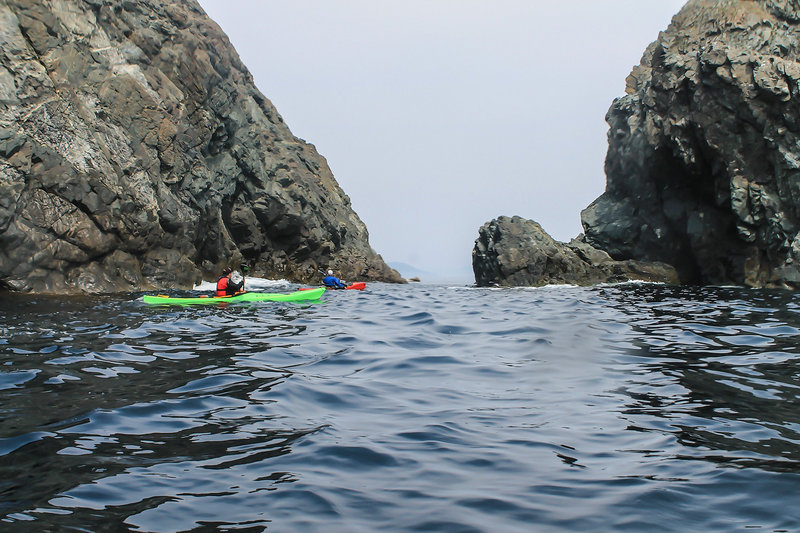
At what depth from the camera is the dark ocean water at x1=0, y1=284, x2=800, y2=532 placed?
10.6ft

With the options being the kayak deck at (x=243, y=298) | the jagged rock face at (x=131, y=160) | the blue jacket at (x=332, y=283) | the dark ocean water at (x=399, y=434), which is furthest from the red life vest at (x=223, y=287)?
the blue jacket at (x=332, y=283)

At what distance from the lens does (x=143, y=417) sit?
5.23 metres

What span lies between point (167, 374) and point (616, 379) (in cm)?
575

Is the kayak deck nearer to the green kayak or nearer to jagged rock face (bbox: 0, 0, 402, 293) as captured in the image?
the green kayak

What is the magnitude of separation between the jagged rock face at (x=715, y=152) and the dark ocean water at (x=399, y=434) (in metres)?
26.1

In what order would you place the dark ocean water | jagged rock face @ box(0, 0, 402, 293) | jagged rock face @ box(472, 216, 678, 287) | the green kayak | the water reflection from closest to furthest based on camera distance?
the dark ocean water → the water reflection → the green kayak → jagged rock face @ box(0, 0, 402, 293) → jagged rock face @ box(472, 216, 678, 287)

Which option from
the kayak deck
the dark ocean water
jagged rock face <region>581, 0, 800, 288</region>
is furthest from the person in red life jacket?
jagged rock face <region>581, 0, 800, 288</region>

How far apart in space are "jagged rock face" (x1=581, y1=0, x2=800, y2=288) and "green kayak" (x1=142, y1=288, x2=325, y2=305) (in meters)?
25.5

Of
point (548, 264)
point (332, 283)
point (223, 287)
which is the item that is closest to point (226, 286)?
point (223, 287)

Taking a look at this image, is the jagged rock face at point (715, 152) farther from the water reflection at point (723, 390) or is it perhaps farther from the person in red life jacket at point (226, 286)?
the person in red life jacket at point (226, 286)

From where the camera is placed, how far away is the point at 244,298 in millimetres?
18359

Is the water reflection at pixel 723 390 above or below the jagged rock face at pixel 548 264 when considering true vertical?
below

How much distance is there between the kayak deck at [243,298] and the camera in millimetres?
17109

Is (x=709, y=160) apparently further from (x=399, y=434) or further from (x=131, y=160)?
(x=399, y=434)
